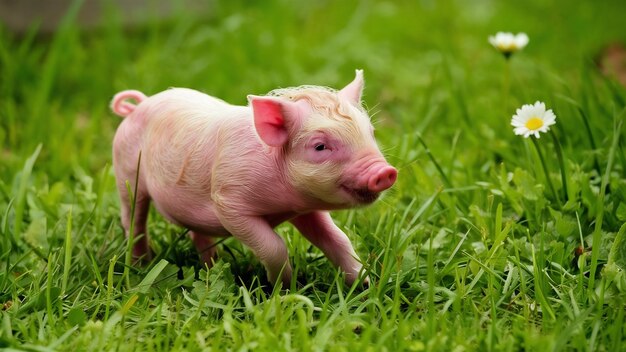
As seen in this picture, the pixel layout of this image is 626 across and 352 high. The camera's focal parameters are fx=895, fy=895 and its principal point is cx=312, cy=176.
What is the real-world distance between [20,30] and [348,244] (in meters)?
3.98

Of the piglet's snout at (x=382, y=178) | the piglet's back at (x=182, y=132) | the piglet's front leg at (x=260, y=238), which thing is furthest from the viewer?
the piglet's back at (x=182, y=132)

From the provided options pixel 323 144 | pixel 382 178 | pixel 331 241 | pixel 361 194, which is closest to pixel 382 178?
pixel 382 178

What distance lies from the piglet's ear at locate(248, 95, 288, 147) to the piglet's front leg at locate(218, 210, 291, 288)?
0.28m

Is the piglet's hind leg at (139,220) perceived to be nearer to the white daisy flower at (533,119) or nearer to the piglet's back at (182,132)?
the piglet's back at (182,132)

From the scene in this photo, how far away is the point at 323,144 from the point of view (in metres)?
2.80

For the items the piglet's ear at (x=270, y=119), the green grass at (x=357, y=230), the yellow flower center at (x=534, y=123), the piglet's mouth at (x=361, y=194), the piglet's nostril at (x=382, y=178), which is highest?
the piglet's ear at (x=270, y=119)

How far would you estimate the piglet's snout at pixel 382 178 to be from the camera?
2.66 m

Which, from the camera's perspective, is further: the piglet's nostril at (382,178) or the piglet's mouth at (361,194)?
the piglet's mouth at (361,194)

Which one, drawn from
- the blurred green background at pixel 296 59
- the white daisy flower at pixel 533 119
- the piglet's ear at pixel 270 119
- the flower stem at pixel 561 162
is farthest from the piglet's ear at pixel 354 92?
the blurred green background at pixel 296 59

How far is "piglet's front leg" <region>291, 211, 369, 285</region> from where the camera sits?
3.11 m

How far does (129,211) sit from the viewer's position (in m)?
3.48

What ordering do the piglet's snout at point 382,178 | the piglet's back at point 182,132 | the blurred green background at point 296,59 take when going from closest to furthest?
the piglet's snout at point 382,178 → the piglet's back at point 182,132 → the blurred green background at point 296,59

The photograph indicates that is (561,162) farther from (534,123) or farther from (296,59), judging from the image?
(296,59)

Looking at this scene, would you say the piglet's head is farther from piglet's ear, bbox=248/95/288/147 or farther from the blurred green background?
the blurred green background
